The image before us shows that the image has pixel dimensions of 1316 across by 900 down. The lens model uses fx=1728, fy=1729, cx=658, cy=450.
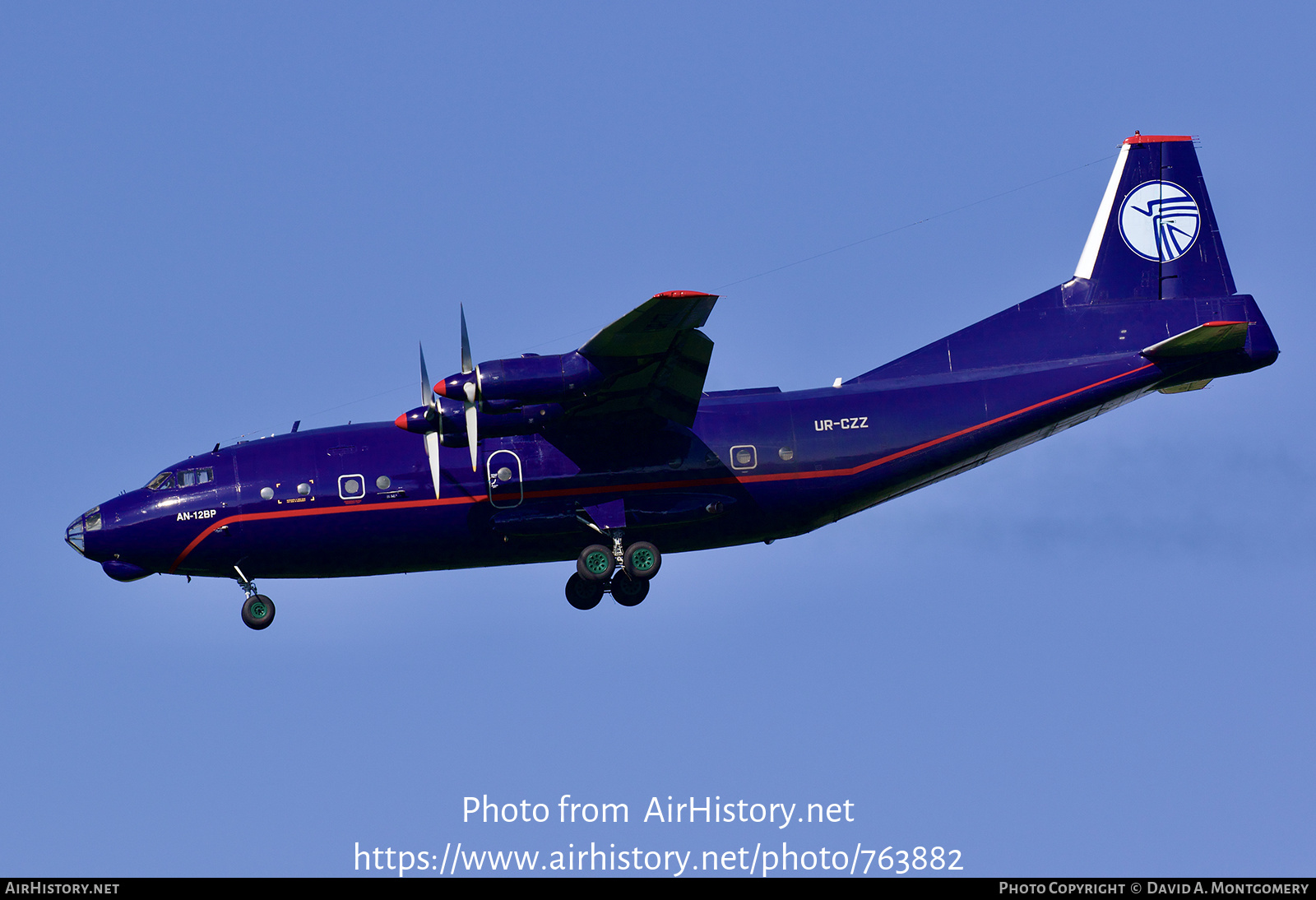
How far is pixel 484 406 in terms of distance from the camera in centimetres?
2839

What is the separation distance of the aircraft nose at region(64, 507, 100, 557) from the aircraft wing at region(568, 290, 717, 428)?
8.62 m

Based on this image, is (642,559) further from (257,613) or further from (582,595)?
(257,613)

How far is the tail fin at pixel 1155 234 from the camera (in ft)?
107

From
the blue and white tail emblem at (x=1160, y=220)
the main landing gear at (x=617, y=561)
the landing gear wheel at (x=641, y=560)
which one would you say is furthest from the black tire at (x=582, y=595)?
the blue and white tail emblem at (x=1160, y=220)

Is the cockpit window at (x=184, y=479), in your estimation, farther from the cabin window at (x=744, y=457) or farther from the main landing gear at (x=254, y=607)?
the cabin window at (x=744, y=457)

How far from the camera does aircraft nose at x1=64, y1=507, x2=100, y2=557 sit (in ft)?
99.0

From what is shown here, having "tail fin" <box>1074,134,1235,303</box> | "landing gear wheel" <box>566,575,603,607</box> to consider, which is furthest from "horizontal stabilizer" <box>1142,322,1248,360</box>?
"landing gear wheel" <box>566,575,603,607</box>

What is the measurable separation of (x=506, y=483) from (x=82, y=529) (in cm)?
750

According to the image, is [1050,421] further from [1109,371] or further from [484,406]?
[484,406]

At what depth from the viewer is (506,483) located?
2984 cm
